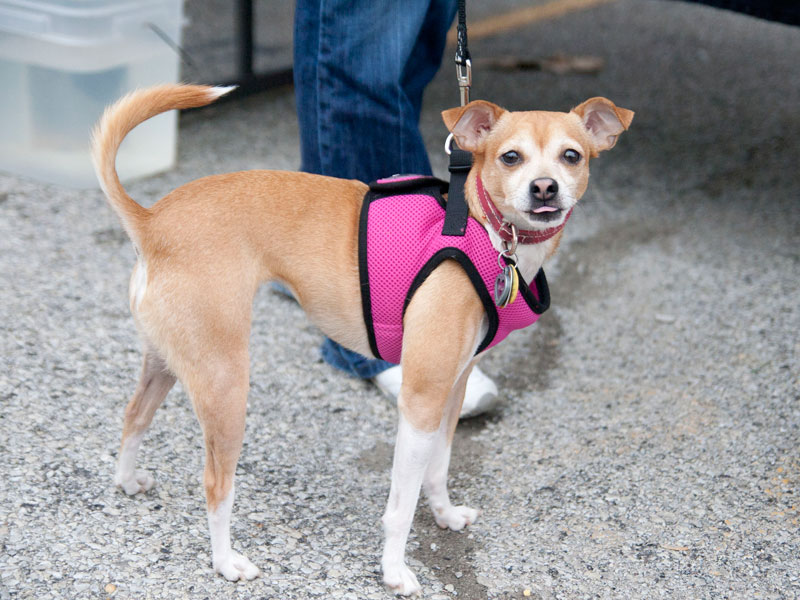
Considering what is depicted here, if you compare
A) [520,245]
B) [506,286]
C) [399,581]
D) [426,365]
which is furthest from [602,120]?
[399,581]

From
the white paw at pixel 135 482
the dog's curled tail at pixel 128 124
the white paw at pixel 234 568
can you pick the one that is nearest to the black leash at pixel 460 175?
the dog's curled tail at pixel 128 124

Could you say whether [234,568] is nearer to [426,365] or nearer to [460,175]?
[426,365]

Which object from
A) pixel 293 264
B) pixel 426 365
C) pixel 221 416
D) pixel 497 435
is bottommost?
pixel 497 435

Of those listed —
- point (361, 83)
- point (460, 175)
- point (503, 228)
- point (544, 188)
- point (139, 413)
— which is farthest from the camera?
point (361, 83)

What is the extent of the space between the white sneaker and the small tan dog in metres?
0.70

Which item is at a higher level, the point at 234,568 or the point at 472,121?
the point at 472,121

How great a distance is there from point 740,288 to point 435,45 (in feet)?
5.93

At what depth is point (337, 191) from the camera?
2.04m

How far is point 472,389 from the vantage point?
2.75 m

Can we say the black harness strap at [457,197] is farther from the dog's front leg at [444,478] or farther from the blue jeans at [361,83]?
the blue jeans at [361,83]

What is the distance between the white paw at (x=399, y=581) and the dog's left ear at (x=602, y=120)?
112 cm

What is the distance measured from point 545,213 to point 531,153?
0.49 ft

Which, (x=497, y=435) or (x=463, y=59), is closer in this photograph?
(x=463, y=59)

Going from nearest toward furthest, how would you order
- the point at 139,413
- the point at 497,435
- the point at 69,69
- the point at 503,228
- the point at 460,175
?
the point at 503,228 → the point at 460,175 → the point at 139,413 → the point at 497,435 → the point at 69,69
